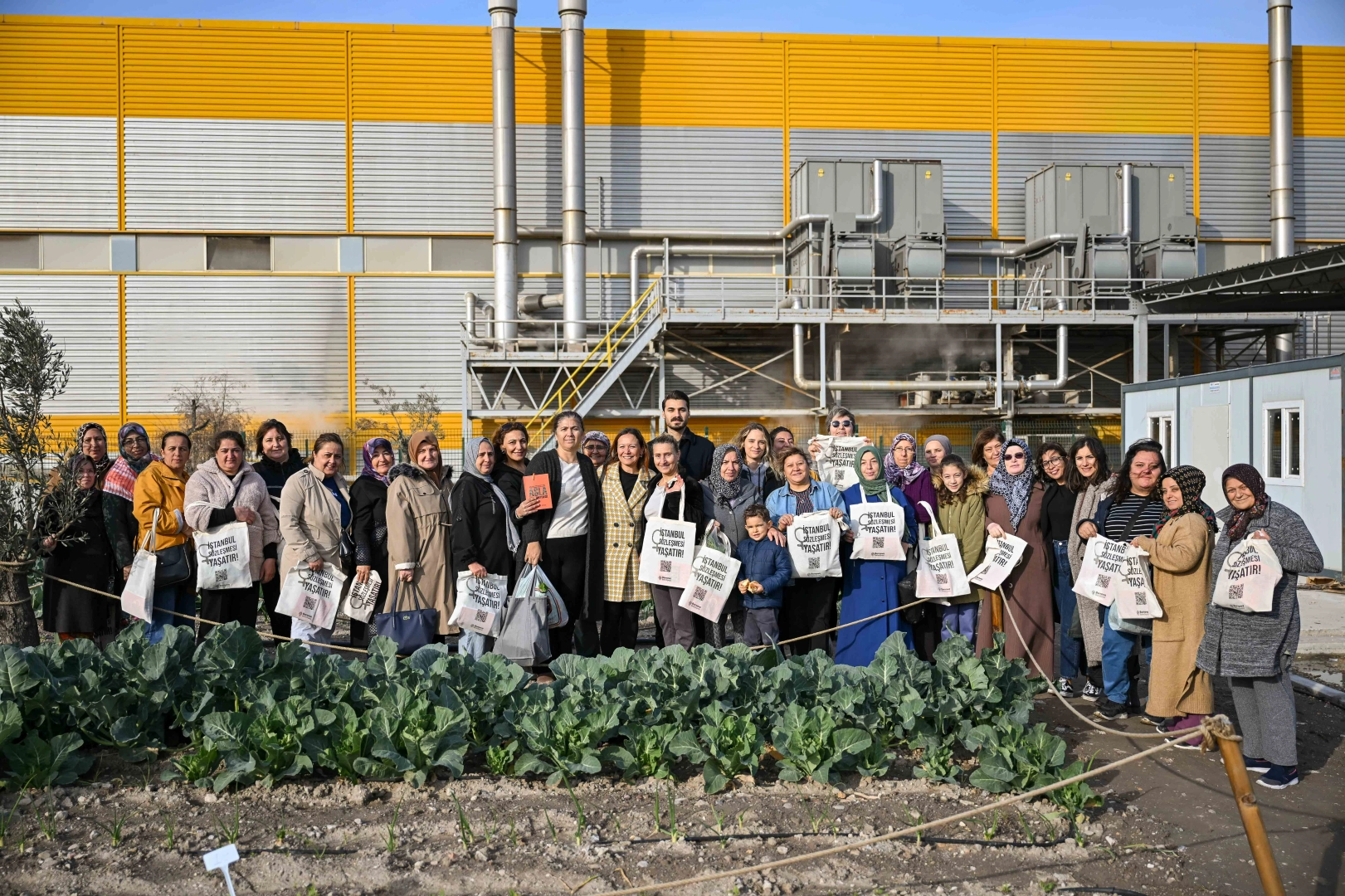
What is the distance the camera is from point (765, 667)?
17.4 ft

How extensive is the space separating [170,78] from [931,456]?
20.5 m

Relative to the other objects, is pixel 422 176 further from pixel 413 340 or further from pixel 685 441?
pixel 685 441

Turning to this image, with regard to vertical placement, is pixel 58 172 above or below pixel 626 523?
above

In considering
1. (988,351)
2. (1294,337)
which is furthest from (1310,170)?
(988,351)

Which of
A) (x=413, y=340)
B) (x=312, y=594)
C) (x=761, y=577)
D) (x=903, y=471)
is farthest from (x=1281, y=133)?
(x=312, y=594)

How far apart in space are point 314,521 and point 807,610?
3409 millimetres

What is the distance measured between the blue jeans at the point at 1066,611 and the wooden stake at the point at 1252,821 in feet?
11.6

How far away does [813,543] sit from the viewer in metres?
6.43

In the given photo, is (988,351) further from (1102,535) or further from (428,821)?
(428,821)

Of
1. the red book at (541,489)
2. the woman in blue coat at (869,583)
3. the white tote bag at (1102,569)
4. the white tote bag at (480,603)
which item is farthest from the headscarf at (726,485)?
the white tote bag at (1102,569)

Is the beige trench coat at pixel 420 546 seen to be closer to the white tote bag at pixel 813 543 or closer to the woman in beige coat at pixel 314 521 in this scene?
the woman in beige coat at pixel 314 521

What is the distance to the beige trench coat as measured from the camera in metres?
6.49

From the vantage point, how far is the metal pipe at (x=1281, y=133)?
72.4ft

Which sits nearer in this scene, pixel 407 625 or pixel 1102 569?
pixel 1102 569
